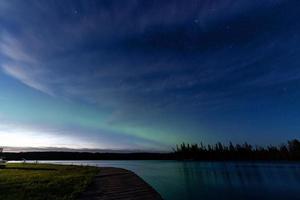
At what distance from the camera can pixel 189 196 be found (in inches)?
1226

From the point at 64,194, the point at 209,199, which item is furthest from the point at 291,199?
the point at 64,194

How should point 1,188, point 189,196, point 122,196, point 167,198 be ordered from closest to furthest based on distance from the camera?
1. point 122,196
2. point 1,188
3. point 167,198
4. point 189,196

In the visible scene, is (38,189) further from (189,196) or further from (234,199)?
(234,199)

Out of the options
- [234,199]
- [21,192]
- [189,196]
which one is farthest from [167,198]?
[21,192]

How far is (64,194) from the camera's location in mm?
19703

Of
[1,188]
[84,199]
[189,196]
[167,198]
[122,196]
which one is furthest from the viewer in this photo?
[189,196]

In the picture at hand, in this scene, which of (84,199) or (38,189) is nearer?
(84,199)

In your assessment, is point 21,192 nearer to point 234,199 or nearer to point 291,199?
point 234,199

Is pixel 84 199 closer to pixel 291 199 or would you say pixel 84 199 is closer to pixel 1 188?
pixel 1 188

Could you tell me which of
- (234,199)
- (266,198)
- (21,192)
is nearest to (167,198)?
(234,199)

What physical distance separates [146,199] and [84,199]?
465 centimetres

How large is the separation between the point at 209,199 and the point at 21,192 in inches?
780

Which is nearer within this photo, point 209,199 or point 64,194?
point 64,194

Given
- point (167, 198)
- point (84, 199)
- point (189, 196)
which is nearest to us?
point (84, 199)
